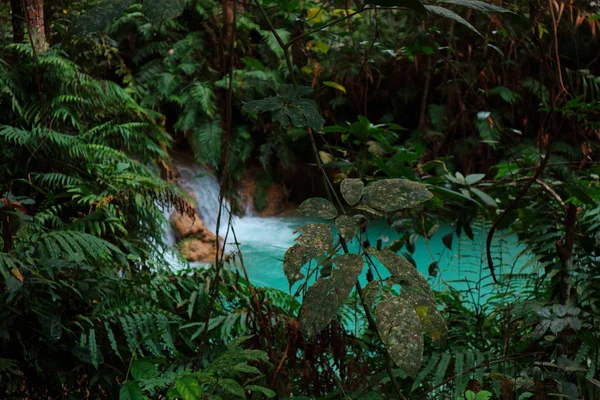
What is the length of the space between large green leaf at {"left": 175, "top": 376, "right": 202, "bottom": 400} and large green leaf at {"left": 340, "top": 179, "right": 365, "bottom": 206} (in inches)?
18.2

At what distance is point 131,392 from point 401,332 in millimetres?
690

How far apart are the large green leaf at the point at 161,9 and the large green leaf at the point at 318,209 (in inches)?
10.9

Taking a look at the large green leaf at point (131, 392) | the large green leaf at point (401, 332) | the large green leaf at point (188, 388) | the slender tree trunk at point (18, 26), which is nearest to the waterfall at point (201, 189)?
the slender tree trunk at point (18, 26)

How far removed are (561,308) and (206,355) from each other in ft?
3.83

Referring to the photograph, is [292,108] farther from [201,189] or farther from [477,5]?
[201,189]

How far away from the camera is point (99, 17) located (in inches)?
23.7

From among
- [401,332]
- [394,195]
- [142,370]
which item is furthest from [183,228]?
[401,332]

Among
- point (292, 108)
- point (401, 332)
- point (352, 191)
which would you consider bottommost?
point (401, 332)

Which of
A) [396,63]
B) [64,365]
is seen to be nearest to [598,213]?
[64,365]

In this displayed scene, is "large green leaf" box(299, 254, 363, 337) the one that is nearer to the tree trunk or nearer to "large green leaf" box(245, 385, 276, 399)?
"large green leaf" box(245, 385, 276, 399)

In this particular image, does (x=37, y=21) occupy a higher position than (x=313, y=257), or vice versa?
(x=37, y=21)

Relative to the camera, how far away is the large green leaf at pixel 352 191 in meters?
0.66

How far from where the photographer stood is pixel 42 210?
3.38 meters

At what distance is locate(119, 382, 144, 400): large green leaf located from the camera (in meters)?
0.97
